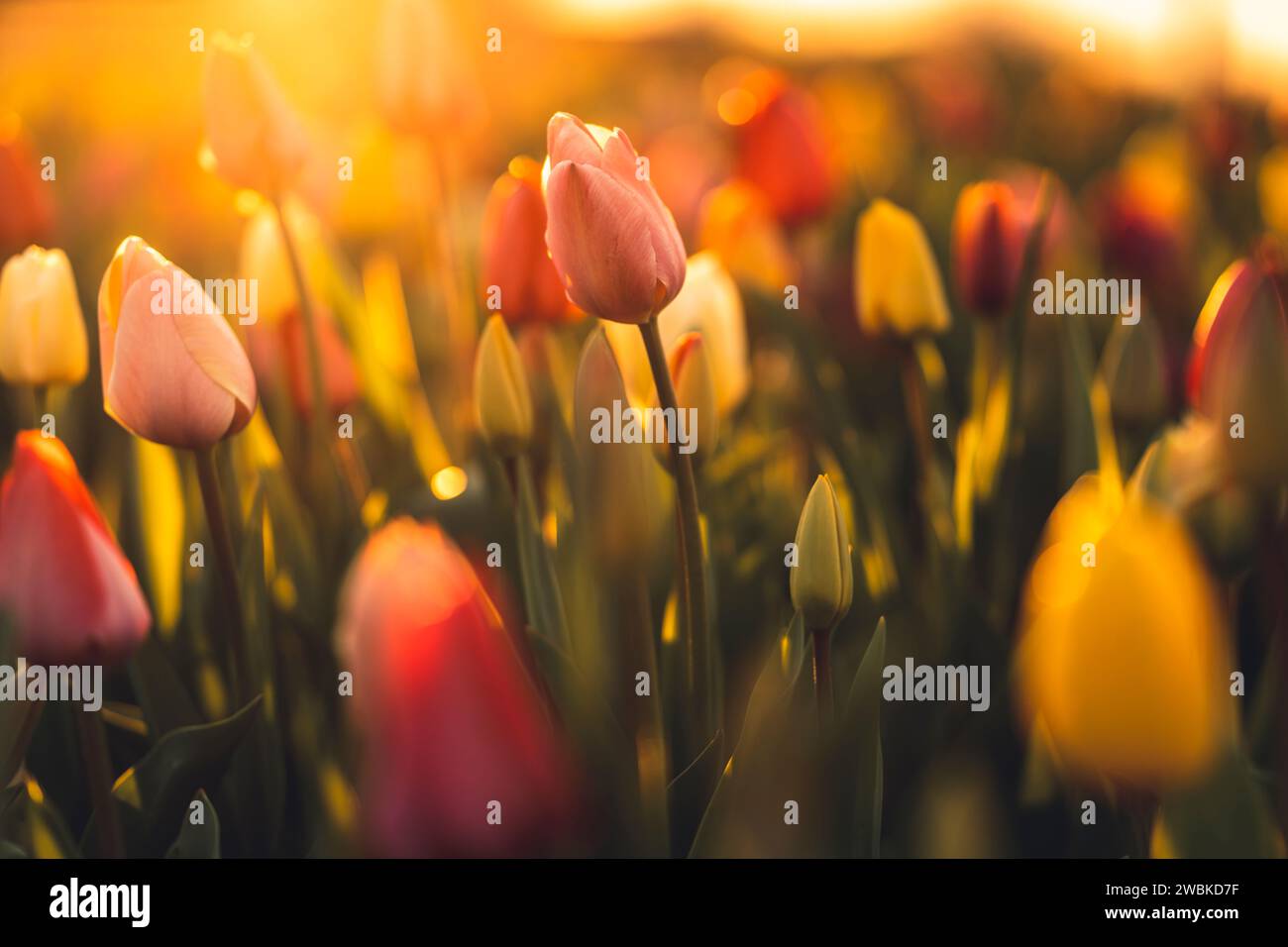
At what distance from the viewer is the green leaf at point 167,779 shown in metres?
0.66

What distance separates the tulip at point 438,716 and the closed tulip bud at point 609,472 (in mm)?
284

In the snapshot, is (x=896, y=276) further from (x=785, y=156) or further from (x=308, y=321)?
(x=308, y=321)

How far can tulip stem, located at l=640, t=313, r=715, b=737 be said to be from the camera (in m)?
0.67

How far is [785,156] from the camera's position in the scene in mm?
1295

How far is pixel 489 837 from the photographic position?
422 millimetres

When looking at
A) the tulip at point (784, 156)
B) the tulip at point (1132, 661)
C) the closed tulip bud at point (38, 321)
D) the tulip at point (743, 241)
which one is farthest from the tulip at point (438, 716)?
the tulip at point (784, 156)

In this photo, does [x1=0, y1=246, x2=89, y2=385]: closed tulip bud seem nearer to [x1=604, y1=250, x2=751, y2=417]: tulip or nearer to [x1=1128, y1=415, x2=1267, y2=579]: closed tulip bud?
[x1=604, y1=250, x2=751, y2=417]: tulip

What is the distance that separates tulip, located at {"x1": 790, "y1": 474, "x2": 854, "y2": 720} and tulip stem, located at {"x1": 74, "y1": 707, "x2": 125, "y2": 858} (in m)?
0.43

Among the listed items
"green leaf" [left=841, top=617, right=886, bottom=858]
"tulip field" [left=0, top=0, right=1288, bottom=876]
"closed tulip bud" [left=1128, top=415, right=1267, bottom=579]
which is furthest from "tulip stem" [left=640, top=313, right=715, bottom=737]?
"closed tulip bud" [left=1128, top=415, right=1267, bottom=579]

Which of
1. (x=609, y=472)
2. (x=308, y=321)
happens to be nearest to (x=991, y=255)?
(x=609, y=472)

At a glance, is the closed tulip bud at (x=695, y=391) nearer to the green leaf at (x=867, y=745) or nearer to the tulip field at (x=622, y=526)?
the tulip field at (x=622, y=526)

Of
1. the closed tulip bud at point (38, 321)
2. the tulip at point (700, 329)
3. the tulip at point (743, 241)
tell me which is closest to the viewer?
the closed tulip bud at point (38, 321)

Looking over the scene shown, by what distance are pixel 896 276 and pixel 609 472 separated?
403 mm
